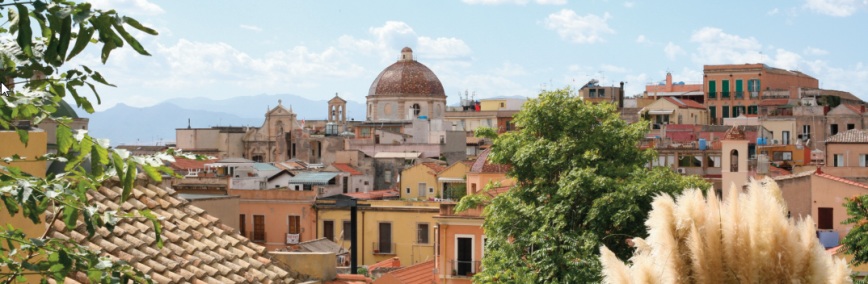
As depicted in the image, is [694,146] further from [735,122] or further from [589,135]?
[589,135]

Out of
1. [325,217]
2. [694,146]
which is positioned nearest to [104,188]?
[325,217]

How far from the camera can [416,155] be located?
6525cm

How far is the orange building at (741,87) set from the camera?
247 ft

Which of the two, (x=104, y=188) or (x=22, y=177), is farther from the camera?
(x=104, y=188)

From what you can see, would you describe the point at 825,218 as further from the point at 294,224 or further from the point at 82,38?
the point at 82,38

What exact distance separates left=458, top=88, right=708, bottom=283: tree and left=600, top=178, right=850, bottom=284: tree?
16.7 meters

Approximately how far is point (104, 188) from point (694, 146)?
44.5 meters

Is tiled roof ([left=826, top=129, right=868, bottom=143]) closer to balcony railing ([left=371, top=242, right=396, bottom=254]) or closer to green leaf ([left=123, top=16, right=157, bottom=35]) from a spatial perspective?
balcony railing ([left=371, top=242, right=396, bottom=254])

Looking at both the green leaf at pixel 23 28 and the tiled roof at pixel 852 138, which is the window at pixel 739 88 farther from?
the green leaf at pixel 23 28

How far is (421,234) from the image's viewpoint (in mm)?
42812

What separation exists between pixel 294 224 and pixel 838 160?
1841 cm

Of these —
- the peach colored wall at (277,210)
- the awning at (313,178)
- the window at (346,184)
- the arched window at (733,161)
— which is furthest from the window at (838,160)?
the window at (346,184)

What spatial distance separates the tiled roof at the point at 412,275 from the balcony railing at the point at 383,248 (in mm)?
8686

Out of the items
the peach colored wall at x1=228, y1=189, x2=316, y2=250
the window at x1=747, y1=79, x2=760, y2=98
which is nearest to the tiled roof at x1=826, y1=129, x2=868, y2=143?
the peach colored wall at x1=228, y1=189, x2=316, y2=250
